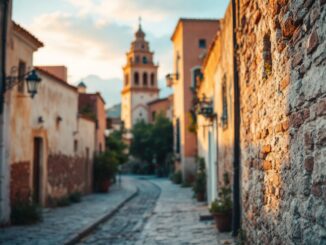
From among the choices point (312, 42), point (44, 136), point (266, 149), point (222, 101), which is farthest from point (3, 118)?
point (312, 42)

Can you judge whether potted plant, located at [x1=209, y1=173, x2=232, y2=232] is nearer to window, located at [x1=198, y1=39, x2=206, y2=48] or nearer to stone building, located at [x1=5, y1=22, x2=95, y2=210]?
stone building, located at [x1=5, y1=22, x2=95, y2=210]

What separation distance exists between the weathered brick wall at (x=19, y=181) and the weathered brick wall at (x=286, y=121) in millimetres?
6755

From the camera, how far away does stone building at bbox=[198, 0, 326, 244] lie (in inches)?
145

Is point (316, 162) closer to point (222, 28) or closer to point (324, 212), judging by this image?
point (324, 212)

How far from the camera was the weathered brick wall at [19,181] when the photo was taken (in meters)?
12.0

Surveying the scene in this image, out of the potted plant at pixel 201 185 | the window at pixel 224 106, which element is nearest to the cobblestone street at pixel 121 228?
the potted plant at pixel 201 185

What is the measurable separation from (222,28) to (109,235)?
5657mm

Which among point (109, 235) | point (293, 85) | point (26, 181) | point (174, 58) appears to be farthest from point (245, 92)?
point (174, 58)

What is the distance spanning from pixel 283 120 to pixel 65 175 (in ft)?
48.7

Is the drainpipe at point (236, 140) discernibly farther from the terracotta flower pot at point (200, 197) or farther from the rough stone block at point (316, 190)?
the terracotta flower pot at point (200, 197)

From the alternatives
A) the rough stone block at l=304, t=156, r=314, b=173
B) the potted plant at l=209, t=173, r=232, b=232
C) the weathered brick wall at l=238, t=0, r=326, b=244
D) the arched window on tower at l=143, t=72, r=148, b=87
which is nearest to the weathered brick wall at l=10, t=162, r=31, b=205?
the potted plant at l=209, t=173, r=232, b=232

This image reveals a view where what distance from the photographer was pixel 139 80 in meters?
64.2

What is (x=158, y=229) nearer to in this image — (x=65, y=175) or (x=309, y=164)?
(x=65, y=175)

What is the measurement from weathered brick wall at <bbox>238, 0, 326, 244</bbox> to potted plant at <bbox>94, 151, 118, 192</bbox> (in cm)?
1732
